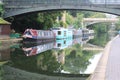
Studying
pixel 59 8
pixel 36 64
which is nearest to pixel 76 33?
pixel 59 8

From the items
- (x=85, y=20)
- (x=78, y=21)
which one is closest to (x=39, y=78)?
(x=78, y=21)

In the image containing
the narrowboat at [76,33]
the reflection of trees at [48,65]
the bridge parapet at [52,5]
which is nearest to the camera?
the reflection of trees at [48,65]

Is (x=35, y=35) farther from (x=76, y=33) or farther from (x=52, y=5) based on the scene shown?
(x=76, y=33)

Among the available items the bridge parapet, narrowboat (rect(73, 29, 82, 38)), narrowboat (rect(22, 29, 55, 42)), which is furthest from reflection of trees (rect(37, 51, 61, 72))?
narrowboat (rect(73, 29, 82, 38))

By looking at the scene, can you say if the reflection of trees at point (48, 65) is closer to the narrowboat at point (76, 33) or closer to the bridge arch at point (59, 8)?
the bridge arch at point (59, 8)

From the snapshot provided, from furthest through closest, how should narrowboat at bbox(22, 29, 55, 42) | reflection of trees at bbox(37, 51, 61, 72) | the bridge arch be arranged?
the bridge arch, narrowboat at bbox(22, 29, 55, 42), reflection of trees at bbox(37, 51, 61, 72)

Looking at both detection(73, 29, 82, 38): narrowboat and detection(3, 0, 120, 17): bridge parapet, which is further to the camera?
detection(73, 29, 82, 38): narrowboat

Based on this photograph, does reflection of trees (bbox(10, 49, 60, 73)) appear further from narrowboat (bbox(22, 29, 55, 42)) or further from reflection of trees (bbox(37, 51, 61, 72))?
narrowboat (bbox(22, 29, 55, 42))

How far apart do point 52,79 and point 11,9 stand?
4156 centimetres

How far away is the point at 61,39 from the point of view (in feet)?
223

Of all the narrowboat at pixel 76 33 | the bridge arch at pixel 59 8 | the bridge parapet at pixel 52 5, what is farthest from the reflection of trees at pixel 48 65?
the narrowboat at pixel 76 33

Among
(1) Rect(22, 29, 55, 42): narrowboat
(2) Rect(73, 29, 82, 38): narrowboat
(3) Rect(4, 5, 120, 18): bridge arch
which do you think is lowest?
(2) Rect(73, 29, 82, 38): narrowboat

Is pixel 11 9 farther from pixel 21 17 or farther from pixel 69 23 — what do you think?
pixel 69 23

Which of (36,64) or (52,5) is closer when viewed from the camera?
(36,64)
